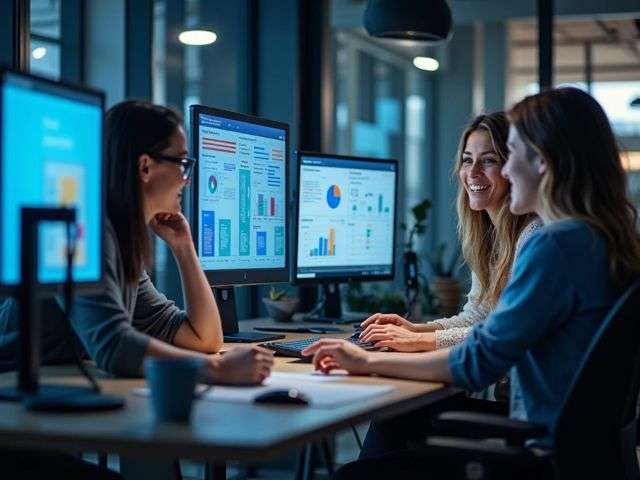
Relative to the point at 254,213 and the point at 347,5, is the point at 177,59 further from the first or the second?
the point at 347,5

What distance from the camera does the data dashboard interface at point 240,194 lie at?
9.34ft

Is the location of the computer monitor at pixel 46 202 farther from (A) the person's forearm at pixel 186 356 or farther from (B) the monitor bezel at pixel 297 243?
(B) the monitor bezel at pixel 297 243

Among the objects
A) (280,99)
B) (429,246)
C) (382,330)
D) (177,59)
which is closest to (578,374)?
(382,330)

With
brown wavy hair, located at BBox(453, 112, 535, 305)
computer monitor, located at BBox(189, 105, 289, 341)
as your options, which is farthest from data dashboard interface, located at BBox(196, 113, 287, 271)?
brown wavy hair, located at BBox(453, 112, 535, 305)

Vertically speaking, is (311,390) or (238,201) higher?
(238,201)

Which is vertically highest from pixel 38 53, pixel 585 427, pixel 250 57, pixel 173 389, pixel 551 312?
pixel 250 57

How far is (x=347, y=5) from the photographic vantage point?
7.50m

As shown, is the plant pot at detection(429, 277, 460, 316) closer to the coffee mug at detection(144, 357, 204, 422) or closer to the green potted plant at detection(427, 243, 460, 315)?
the green potted plant at detection(427, 243, 460, 315)

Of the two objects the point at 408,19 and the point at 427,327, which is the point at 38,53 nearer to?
the point at 408,19

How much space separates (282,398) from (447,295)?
3.38 metres

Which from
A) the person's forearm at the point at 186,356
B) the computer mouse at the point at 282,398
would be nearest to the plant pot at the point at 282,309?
the person's forearm at the point at 186,356

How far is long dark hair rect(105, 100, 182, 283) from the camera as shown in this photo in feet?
7.50

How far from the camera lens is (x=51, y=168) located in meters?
1.88

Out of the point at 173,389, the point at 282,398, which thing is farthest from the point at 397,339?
the point at 173,389
